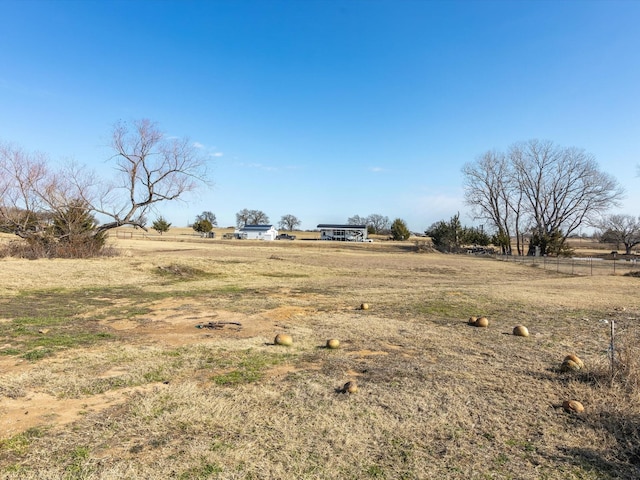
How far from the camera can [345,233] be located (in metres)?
84.7

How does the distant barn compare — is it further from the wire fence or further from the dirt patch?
the dirt patch

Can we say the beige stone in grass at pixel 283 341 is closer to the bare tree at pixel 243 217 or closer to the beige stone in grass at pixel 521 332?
the beige stone in grass at pixel 521 332

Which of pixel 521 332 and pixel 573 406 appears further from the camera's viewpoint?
pixel 521 332

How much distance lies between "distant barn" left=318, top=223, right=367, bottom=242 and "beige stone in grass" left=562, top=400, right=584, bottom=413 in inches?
2994

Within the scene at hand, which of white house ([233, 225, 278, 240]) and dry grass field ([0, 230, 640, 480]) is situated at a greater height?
white house ([233, 225, 278, 240])

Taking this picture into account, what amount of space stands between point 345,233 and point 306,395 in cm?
8032

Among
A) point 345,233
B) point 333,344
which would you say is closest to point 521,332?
point 333,344

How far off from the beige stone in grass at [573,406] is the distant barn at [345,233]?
76048mm

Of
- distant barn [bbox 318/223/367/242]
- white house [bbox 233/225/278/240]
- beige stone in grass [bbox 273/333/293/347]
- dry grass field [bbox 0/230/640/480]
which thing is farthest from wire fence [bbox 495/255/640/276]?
white house [bbox 233/225/278/240]

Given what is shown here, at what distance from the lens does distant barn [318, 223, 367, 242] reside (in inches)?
3241

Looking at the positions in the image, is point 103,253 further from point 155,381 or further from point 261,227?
point 261,227

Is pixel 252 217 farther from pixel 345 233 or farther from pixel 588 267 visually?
pixel 588 267

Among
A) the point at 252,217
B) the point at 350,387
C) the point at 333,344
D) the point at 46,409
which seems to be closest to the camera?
the point at 46,409

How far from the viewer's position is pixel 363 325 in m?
8.49
